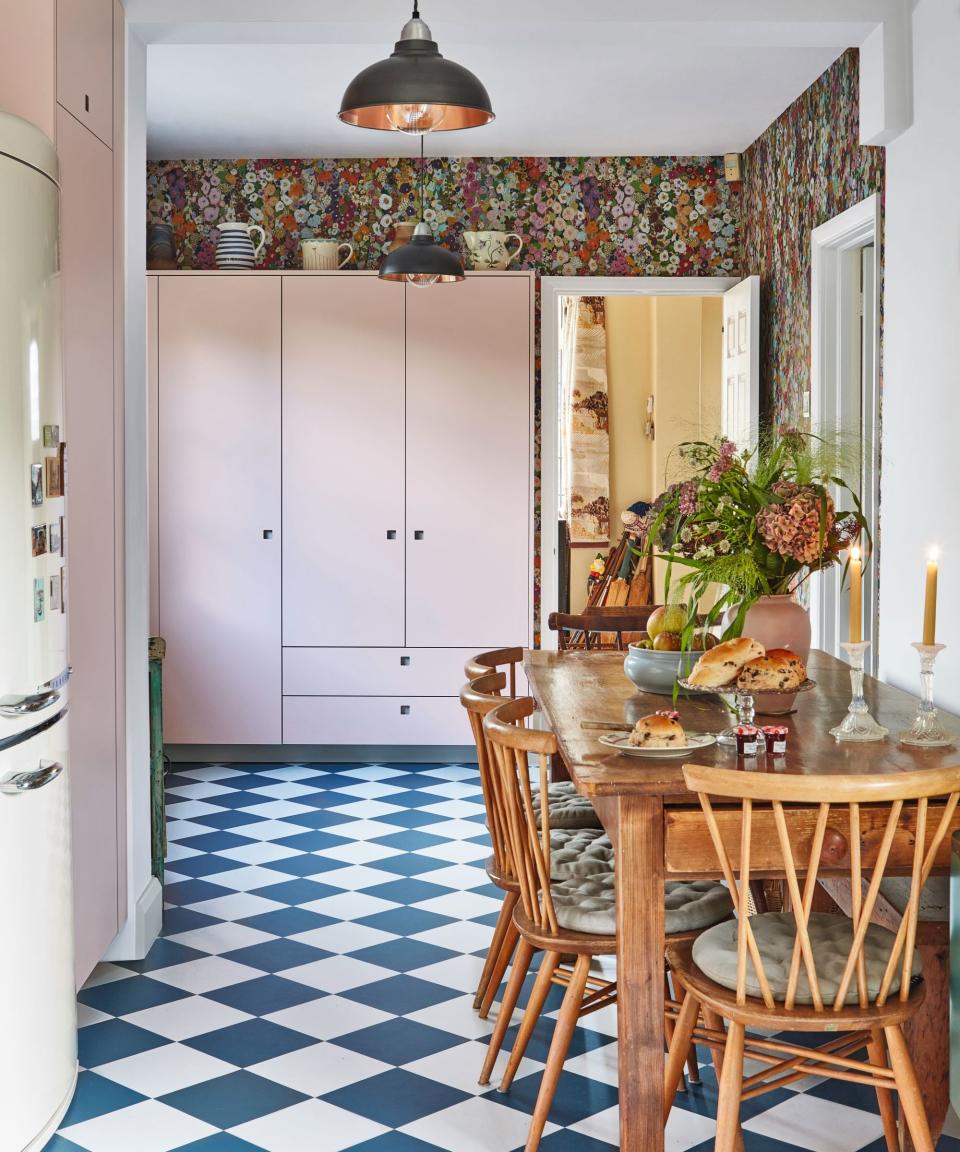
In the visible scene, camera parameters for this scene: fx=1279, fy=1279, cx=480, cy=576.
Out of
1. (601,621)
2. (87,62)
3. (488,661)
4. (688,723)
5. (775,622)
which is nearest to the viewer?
(688,723)

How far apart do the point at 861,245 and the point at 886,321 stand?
4.17 feet

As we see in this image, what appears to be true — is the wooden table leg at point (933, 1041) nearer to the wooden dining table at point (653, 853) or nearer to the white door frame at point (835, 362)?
the wooden dining table at point (653, 853)

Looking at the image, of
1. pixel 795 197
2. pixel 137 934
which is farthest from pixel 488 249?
pixel 137 934

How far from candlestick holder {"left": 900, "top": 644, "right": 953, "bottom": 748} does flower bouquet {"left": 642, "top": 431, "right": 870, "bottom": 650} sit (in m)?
0.39

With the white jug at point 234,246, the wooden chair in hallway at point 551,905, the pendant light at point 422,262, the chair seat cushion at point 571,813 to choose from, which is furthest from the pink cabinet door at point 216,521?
the wooden chair in hallway at point 551,905

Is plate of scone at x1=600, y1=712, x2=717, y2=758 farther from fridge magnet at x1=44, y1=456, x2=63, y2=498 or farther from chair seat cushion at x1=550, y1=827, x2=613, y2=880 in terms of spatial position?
fridge magnet at x1=44, y1=456, x2=63, y2=498

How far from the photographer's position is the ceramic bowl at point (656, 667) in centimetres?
297

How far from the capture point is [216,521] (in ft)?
19.6

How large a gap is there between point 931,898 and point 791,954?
0.51m

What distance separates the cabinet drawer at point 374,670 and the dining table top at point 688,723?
225 centimetres

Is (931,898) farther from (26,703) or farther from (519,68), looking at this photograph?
(519,68)

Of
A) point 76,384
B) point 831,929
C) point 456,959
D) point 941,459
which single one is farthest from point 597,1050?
point 76,384

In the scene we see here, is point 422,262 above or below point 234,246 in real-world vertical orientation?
below

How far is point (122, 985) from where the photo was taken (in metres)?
3.36
